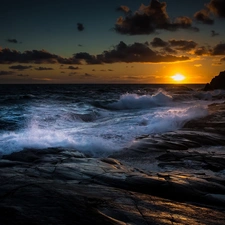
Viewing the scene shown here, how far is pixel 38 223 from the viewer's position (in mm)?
2371

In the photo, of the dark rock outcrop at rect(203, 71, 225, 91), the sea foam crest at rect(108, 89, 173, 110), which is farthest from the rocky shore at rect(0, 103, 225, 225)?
the dark rock outcrop at rect(203, 71, 225, 91)

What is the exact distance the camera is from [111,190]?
375cm

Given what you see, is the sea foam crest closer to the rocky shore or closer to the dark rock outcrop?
the rocky shore

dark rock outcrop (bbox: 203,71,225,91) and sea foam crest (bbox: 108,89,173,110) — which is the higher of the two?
dark rock outcrop (bbox: 203,71,225,91)

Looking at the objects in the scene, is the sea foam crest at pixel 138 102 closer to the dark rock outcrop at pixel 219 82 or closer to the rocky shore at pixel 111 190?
the rocky shore at pixel 111 190

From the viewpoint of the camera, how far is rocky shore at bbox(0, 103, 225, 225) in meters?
2.69

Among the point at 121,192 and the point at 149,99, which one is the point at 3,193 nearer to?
the point at 121,192

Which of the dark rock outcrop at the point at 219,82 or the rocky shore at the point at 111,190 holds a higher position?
the dark rock outcrop at the point at 219,82

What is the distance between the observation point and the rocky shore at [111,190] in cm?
269

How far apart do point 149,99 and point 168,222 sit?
27486 mm

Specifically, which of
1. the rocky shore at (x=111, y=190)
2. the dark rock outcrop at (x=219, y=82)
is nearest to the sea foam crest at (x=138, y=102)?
the rocky shore at (x=111, y=190)

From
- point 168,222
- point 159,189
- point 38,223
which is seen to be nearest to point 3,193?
point 38,223

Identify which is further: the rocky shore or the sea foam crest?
the sea foam crest

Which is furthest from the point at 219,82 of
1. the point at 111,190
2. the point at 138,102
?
the point at 111,190
